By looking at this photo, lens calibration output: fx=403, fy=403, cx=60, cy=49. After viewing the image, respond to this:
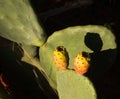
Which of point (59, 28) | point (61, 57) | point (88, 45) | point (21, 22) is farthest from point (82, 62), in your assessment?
point (59, 28)

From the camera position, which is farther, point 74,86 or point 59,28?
point 59,28

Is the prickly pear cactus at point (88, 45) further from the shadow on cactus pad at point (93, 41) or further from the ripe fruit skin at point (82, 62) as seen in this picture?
the ripe fruit skin at point (82, 62)

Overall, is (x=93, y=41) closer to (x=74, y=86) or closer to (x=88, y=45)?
(x=88, y=45)

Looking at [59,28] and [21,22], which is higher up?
[21,22]

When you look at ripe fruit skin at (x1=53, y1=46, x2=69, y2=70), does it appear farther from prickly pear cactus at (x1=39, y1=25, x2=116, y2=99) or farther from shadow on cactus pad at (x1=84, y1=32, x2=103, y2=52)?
shadow on cactus pad at (x1=84, y1=32, x2=103, y2=52)

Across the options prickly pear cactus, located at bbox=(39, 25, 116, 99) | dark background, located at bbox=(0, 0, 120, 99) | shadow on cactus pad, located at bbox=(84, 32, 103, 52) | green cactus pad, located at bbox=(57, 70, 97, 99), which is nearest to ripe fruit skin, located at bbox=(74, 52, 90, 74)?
green cactus pad, located at bbox=(57, 70, 97, 99)

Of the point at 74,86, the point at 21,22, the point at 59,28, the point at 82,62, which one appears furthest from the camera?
the point at 59,28

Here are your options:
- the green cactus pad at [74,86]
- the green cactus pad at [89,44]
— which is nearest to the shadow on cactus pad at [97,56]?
the green cactus pad at [89,44]
